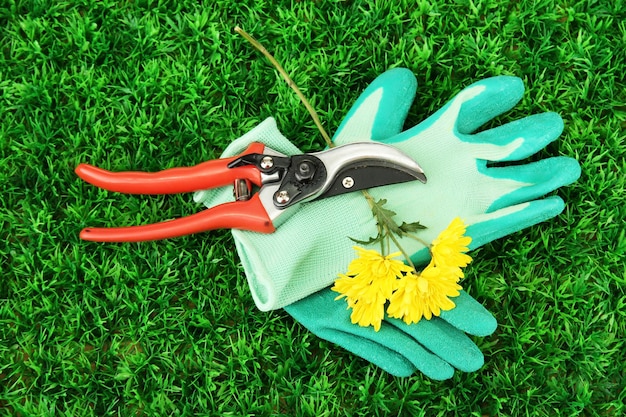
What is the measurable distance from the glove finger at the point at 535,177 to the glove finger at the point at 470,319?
0.27 metres

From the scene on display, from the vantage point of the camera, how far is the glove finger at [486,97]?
1.72 m

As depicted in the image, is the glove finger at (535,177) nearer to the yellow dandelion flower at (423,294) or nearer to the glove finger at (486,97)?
the glove finger at (486,97)

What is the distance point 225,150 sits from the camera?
1695 millimetres

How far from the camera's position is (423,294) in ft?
4.75

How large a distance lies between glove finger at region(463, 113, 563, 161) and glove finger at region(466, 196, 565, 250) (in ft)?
0.46

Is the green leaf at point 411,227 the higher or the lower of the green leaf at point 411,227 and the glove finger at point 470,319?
the higher

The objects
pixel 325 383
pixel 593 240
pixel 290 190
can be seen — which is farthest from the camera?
pixel 593 240

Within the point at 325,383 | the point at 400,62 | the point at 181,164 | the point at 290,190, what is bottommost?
the point at 325,383

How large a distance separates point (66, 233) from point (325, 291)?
713 millimetres

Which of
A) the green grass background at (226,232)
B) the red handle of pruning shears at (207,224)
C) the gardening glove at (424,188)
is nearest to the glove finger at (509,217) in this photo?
the gardening glove at (424,188)

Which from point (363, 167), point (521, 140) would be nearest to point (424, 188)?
point (363, 167)

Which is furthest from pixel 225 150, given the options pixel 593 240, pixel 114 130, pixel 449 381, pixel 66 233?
pixel 593 240

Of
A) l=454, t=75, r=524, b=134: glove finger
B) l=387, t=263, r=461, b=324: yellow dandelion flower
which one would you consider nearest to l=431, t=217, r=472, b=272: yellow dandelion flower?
l=387, t=263, r=461, b=324: yellow dandelion flower

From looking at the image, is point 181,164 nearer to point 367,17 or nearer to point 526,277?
point 367,17
